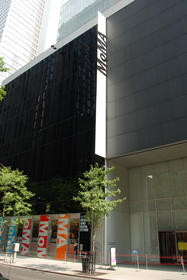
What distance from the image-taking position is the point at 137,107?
20.3 metres

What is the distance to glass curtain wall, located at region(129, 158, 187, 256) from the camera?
19.3m

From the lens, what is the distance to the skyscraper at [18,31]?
96.9 m

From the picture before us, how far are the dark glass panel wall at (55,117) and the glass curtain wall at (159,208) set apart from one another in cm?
628

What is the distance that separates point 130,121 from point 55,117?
34.2 ft

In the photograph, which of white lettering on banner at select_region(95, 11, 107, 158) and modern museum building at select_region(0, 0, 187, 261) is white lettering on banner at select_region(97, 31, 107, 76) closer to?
white lettering on banner at select_region(95, 11, 107, 158)

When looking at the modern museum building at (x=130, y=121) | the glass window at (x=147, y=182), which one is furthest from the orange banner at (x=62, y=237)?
the glass window at (x=147, y=182)

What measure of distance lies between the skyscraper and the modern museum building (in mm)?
69741

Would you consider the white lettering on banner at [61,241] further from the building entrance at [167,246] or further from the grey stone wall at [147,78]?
the grey stone wall at [147,78]

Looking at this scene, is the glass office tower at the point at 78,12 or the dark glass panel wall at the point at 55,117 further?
the glass office tower at the point at 78,12

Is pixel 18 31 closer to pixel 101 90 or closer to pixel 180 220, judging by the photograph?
pixel 101 90

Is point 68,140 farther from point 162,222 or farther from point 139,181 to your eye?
point 162,222

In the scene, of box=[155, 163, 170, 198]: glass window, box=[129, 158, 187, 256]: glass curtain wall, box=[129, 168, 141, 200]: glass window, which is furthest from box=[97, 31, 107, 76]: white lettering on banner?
box=[155, 163, 170, 198]: glass window

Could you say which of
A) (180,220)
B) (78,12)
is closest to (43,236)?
(180,220)


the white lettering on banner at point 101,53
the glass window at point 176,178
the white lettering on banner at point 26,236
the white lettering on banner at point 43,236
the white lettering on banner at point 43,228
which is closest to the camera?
the glass window at point 176,178
